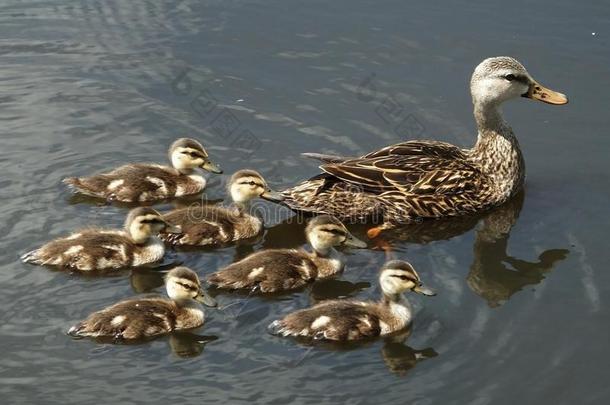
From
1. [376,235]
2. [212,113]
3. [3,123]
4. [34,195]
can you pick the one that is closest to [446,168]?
[376,235]

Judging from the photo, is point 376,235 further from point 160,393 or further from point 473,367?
point 160,393

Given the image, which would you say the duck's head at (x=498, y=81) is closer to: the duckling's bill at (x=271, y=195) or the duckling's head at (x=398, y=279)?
the duckling's bill at (x=271, y=195)

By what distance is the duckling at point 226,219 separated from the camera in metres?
8.01

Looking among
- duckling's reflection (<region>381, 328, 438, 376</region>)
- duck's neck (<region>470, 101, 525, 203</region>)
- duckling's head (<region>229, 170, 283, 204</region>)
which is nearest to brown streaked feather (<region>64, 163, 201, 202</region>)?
duckling's head (<region>229, 170, 283, 204</region>)

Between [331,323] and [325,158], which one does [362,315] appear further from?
[325,158]

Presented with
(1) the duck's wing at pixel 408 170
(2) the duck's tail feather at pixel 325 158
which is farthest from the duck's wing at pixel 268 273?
(2) the duck's tail feather at pixel 325 158

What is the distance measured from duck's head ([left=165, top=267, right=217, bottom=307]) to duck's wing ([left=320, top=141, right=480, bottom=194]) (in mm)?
1775

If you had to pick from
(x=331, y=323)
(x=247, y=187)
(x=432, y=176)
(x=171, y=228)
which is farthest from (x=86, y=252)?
(x=432, y=176)

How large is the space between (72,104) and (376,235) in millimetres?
3137

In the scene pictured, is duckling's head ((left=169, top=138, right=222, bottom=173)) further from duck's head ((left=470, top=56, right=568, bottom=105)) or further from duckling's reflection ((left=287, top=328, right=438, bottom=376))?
duckling's reflection ((left=287, top=328, right=438, bottom=376))

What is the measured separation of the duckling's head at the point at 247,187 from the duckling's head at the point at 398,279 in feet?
4.97

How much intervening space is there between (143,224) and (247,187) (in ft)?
2.98

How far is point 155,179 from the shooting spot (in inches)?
344

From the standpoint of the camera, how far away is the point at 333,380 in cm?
650
